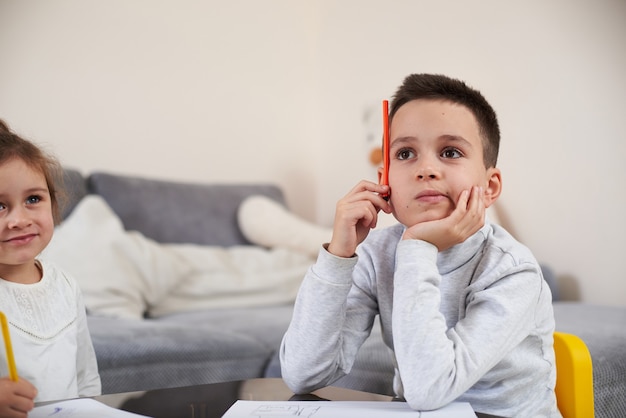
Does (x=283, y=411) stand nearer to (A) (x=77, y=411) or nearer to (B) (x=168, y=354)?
(A) (x=77, y=411)

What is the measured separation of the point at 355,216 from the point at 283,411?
282mm

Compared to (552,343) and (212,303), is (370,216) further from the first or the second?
(212,303)

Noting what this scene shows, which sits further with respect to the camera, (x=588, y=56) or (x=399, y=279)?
(x=588, y=56)

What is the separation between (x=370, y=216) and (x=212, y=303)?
129 cm

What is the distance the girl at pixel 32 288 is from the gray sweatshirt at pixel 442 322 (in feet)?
1.03

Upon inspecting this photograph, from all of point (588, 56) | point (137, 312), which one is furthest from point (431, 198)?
point (588, 56)

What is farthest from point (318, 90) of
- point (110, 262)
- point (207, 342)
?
point (207, 342)

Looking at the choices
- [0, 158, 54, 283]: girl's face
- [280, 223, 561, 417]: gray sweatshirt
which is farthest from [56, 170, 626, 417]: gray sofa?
[0, 158, 54, 283]: girl's face

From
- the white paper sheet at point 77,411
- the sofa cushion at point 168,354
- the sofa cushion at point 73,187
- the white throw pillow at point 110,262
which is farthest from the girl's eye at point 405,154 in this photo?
the sofa cushion at point 73,187

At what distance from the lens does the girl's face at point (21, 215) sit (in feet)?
2.76

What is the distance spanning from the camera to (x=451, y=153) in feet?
2.76

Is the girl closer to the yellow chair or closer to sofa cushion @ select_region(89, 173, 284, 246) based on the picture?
the yellow chair

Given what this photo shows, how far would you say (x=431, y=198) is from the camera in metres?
0.81

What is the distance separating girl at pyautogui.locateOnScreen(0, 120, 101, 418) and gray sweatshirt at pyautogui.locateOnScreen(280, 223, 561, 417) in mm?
314
